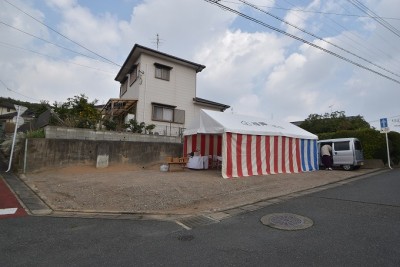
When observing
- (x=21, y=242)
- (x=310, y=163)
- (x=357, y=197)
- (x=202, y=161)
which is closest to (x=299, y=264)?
(x=21, y=242)

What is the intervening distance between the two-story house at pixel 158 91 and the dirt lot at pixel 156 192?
8.01m

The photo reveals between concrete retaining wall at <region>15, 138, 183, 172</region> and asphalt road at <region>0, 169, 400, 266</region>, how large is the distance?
21.1ft

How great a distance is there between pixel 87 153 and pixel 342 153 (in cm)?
1262

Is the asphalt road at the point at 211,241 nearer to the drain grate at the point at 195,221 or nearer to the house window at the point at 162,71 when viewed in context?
the drain grate at the point at 195,221

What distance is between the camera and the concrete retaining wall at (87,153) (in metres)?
10.6

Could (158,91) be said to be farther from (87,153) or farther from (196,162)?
(87,153)

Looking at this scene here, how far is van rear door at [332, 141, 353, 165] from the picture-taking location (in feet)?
42.7

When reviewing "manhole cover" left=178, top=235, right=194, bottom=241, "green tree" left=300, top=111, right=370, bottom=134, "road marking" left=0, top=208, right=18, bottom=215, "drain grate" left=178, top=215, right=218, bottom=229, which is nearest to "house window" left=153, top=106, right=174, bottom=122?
"road marking" left=0, top=208, right=18, bottom=215

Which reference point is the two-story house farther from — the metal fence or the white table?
the white table

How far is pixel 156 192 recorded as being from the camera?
7.23m

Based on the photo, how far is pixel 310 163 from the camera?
Answer: 13.5 metres

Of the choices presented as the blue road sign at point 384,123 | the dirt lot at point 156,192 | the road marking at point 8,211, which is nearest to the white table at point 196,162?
the dirt lot at point 156,192

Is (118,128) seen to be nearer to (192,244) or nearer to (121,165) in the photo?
(121,165)

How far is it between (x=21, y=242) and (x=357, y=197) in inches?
290
